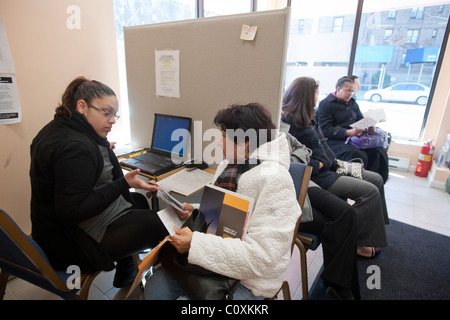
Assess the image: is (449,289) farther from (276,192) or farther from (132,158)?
(132,158)

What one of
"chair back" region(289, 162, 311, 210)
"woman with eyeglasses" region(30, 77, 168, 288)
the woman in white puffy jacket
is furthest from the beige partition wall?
"woman with eyeglasses" region(30, 77, 168, 288)

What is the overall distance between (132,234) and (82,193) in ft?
1.09

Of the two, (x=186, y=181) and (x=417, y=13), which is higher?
(x=417, y=13)

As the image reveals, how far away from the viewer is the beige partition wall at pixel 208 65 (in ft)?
4.55

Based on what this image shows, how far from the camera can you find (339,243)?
54.7 inches

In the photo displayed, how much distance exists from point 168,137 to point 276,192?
1.20 m

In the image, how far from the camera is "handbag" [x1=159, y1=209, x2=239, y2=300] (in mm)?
872

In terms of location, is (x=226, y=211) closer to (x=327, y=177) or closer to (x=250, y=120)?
(x=250, y=120)

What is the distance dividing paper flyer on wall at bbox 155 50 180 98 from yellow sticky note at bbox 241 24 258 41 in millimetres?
530

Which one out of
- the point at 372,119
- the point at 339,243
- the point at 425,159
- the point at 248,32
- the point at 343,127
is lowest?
the point at 425,159

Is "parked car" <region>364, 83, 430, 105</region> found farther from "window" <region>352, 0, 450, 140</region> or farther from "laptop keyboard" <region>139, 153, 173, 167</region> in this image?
"laptop keyboard" <region>139, 153, 173, 167</region>

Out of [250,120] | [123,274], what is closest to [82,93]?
[250,120]

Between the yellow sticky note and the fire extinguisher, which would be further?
the fire extinguisher

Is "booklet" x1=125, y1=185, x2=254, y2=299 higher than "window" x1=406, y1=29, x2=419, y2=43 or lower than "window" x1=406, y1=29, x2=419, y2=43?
lower
